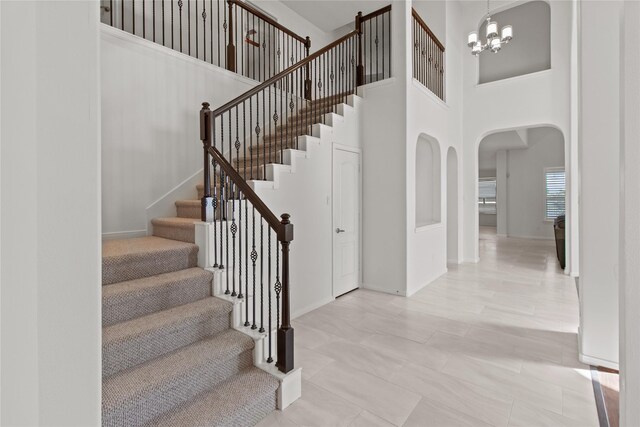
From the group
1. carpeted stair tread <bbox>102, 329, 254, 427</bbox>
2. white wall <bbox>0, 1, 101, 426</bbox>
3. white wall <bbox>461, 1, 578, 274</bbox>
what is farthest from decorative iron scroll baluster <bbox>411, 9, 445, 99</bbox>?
white wall <bbox>0, 1, 101, 426</bbox>

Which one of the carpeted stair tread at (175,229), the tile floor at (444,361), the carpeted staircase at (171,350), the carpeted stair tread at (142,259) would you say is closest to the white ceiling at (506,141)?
the tile floor at (444,361)

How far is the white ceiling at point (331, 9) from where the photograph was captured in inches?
255

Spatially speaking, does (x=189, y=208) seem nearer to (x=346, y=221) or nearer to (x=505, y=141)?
(x=346, y=221)

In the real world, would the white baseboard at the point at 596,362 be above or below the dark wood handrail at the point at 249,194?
below

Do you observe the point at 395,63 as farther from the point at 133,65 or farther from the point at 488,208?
the point at 488,208

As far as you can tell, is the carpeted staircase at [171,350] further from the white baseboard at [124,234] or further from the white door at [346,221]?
the white door at [346,221]

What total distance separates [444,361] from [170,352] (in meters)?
2.22

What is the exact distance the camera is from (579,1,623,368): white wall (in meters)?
2.55

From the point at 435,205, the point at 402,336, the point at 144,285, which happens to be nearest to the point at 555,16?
the point at 435,205

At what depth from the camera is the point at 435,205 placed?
19.4ft

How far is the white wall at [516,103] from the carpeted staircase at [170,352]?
6033 millimetres

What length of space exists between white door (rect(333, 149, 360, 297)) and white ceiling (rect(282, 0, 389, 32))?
3851mm

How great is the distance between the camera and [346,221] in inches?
182

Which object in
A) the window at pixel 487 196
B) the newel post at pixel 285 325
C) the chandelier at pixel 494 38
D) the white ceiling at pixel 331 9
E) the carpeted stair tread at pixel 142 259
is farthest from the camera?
the window at pixel 487 196
